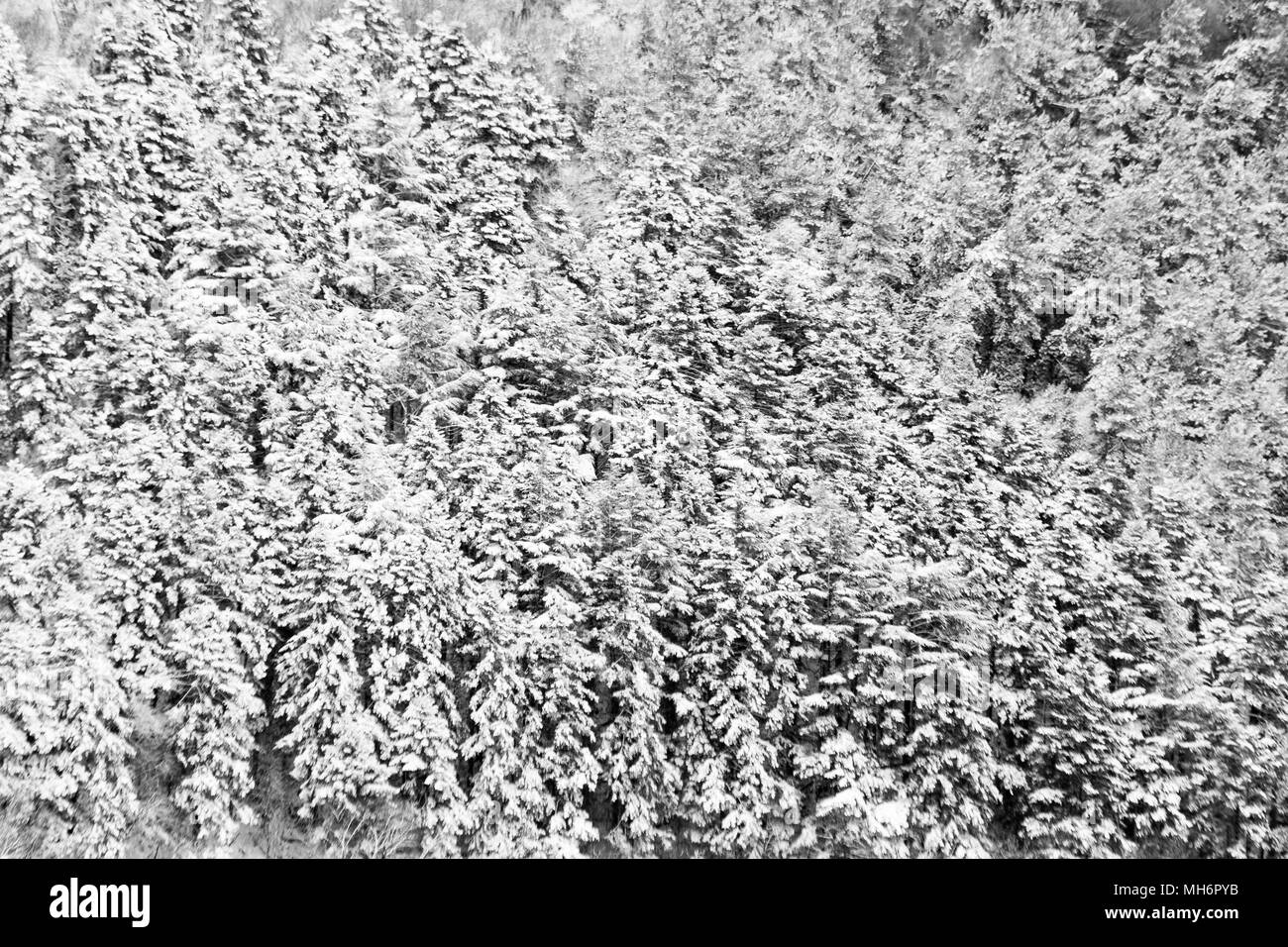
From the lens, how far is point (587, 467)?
2462 cm

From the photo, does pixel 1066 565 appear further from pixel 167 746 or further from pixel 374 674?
pixel 167 746

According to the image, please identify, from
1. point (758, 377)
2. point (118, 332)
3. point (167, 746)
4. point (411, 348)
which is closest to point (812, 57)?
point (758, 377)

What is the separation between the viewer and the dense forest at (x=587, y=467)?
59.5 feet

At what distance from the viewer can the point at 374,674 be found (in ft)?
61.4

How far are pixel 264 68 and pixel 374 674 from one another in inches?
995

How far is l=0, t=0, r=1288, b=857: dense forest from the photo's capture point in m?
18.1

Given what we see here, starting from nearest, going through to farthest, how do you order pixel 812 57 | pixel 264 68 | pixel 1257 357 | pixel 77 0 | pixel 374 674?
1. pixel 374 674
2. pixel 77 0
3. pixel 264 68
4. pixel 1257 357
5. pixel 812 57

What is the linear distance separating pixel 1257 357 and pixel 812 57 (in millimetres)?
25937

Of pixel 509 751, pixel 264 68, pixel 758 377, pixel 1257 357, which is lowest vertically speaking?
pixel 509 751

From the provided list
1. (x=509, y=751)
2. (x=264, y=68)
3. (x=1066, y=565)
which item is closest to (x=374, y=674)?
(x=509, y=751)

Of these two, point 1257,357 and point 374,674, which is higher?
point 1257,357
